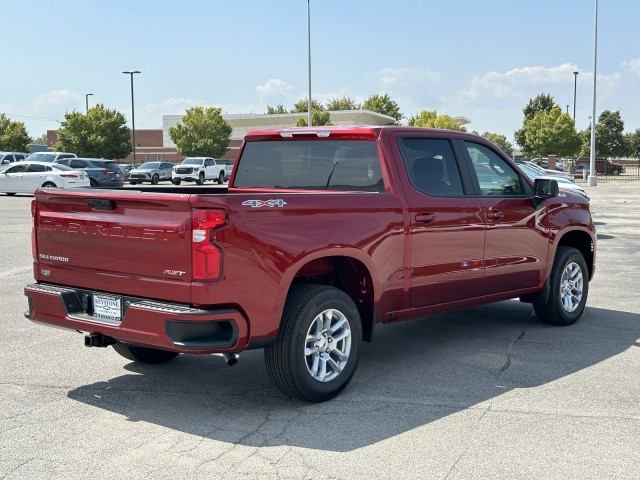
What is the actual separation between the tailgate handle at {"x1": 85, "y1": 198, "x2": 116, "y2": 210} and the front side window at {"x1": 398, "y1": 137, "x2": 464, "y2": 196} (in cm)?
235

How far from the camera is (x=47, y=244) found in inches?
228

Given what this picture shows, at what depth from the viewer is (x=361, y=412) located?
5.35 metres

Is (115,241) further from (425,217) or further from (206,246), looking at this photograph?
(425,217)

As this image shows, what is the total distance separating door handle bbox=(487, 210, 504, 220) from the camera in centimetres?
710

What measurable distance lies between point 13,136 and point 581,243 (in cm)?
8131

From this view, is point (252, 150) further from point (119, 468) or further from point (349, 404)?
point (119, 468)

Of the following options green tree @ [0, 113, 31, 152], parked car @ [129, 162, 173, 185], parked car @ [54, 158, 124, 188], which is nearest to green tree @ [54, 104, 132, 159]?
green tree @ [0, 113, 31, 152]

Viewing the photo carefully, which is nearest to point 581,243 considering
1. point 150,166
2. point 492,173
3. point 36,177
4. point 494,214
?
point 492,173

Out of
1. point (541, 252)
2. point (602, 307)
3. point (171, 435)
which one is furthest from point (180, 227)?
point (602, 307)

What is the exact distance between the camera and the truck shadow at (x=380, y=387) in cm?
507

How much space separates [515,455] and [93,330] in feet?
9.25

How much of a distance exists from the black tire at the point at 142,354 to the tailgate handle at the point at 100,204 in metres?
1.54

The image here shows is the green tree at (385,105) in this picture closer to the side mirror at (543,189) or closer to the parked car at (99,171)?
the parked car at (99,171)

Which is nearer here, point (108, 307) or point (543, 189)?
point (108, 307)
